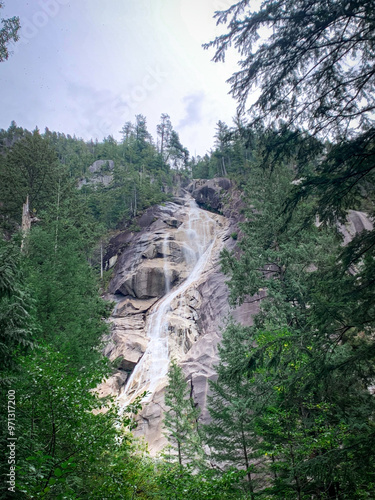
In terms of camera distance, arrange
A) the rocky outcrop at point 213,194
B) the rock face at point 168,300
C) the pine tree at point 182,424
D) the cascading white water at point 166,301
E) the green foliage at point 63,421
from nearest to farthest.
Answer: the green foliage at point 63,421, the pine tree at point 182,424, the rock face at point 168,300, the cascading white water at point 166,301, the rocky outcrop at point 213,194

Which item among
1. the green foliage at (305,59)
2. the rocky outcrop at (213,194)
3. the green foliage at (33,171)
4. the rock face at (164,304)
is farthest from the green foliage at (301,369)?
the rocky outcrop at (213,194)

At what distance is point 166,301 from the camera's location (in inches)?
1192

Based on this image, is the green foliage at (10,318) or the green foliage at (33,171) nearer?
the green foliage at (10,318)

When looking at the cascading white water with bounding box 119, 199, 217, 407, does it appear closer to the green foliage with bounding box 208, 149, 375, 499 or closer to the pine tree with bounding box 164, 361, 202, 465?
the pine tree with bounding box 164, 361, 202, 465

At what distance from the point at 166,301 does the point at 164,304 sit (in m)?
0.46

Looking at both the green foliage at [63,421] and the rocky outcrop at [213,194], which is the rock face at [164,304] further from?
the green foliage at [63,421]

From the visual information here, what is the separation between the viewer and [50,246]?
1312cm

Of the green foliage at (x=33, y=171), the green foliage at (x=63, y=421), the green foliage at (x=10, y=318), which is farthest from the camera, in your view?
the green foliage at (x=33, y=171)

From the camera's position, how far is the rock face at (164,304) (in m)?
19.8

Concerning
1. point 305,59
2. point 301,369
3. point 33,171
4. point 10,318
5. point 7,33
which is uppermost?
point 33,171

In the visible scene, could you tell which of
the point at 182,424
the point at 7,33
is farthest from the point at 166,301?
the point at 7,33

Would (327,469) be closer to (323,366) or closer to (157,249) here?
(323,366)

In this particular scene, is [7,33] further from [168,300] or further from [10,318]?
[168,300]

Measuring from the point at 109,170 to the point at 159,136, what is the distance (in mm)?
15937
